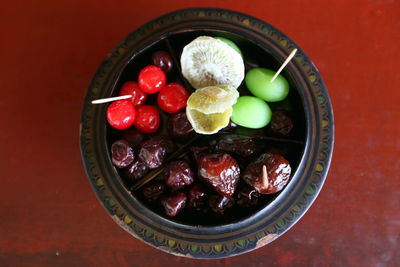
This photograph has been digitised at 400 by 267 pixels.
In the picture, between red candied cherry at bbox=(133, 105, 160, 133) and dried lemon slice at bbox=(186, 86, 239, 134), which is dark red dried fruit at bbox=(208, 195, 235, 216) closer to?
dried lemon slice at bbox=(186, 86, 239, 134)

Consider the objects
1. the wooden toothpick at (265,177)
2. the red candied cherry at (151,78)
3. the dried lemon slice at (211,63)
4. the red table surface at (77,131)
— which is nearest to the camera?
the wooden toothpick at (265,177)

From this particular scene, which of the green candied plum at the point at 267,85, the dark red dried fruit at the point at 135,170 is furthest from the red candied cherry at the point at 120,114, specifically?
the green candied plum at the point at 267,85

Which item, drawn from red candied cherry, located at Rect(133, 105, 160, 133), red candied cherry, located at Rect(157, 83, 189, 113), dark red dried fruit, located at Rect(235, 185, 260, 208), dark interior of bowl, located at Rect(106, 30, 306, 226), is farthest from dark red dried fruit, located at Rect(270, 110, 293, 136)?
red candied cherry, located at Rect(133, 105, 160, 133)

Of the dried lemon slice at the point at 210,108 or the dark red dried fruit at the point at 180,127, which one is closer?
the dried lemon slice at the point at 210,108

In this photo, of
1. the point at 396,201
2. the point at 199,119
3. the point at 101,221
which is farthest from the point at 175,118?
the point at 396,201

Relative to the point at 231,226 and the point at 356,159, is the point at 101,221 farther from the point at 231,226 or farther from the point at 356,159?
the point at 356,159

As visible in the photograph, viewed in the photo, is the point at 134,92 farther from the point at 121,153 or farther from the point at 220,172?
the point at 220,172

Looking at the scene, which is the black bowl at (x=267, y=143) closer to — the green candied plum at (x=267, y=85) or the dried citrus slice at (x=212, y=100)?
the green candied plum at (x=267, y=85)
